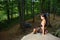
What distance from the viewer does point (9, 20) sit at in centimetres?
1258

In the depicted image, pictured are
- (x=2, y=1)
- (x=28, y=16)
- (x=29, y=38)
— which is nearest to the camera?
(x=29, y=38)

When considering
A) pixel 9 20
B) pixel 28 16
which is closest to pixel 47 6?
pixel 28 16

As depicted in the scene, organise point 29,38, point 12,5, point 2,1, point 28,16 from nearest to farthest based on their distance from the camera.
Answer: point 29,38, point 2,1, point 12,5, point 28,16

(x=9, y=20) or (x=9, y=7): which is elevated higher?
(x=9, y=7)

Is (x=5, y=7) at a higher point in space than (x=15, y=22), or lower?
higher

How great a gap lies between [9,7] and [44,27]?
27.1 feet

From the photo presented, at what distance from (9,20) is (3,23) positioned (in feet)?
2.76

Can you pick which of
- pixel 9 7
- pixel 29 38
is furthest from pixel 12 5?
pixel 29 38

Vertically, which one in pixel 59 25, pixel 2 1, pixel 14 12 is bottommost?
pixel 59 25

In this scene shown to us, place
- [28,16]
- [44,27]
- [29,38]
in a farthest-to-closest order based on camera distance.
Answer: [28,16]
[29,38]
[44,27]

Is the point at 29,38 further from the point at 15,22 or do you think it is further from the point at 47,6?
the point at 47,6

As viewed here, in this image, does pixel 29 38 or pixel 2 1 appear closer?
pixel 29 38

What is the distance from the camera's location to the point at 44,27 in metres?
4.25

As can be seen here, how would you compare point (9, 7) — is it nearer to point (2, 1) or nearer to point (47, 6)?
point (2, 1)
